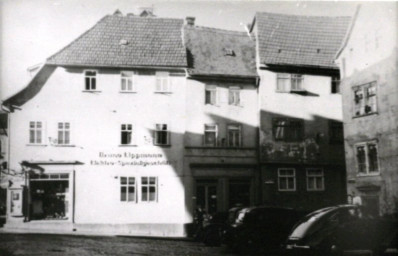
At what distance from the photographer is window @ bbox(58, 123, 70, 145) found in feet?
32.7

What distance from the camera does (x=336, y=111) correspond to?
12.9 m

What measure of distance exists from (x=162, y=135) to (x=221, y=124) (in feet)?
6.65

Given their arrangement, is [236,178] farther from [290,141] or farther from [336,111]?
[336,111]

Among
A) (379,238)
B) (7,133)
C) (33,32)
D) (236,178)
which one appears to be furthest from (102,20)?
(379,238)

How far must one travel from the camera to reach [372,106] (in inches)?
461

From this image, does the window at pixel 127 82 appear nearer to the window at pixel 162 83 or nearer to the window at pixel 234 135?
the window at pixel 162 83

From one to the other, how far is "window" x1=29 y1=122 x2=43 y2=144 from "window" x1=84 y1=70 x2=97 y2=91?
4.59ft

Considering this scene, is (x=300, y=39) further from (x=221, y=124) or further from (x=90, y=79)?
(x=90, y=79)

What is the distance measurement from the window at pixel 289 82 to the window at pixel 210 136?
184cm

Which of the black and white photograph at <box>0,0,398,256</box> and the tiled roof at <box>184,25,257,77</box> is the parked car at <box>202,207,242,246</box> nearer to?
the black and white photograph at <box>0,0,398,256</box>

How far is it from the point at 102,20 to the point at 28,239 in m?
4.20

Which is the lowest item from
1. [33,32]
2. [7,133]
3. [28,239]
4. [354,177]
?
[28,239]

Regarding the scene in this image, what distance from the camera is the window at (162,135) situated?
36.0 feet

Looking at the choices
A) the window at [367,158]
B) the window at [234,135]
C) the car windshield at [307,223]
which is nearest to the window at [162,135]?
the window at [234,135]
